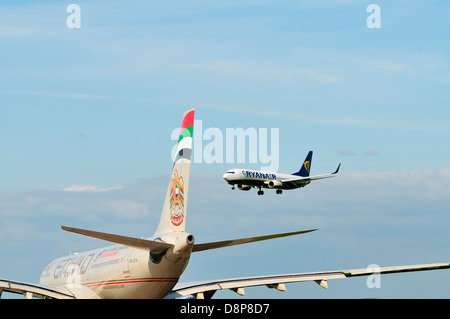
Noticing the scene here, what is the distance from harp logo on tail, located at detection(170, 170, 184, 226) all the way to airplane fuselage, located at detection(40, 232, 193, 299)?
128cm

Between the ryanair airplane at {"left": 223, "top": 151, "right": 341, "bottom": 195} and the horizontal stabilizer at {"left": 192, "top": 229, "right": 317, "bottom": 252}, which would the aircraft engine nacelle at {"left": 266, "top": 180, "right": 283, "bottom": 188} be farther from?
the horizontal stabilizer at {"left": 192, "top": 229, "right": 317, "bottom": 252}

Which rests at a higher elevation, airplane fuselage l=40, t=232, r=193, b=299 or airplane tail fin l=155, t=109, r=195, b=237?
airplane tail fin l=155, t=109, r=195, b=237

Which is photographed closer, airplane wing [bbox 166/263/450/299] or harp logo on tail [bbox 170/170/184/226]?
harp logo on tail [bbox 170/170/184/226]

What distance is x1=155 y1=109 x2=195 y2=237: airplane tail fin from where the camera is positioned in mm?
35781

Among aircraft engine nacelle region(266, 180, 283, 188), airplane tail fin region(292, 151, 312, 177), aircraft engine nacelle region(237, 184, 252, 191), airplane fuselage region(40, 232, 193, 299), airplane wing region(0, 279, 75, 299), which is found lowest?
airplane wing region(0, 279, 75, 299)

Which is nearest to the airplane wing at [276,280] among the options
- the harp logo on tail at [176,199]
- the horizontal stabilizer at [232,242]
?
the horizontal stabilizer at [232,242]

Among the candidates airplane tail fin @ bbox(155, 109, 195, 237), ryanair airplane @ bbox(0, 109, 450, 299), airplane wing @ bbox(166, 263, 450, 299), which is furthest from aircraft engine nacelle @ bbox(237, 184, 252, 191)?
airplane tail fin @ bbox(155, 109, 195, 237)

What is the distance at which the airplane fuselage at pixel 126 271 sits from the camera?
34.6m

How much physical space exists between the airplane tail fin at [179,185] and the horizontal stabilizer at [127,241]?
144 centimetres

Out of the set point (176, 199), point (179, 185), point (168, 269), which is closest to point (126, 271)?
point (168, 269)

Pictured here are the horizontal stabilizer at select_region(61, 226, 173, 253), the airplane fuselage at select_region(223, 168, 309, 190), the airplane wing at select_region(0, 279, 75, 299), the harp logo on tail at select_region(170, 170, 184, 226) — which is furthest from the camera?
the airplane fuselage at select_region(223, 168, 309, 190)
